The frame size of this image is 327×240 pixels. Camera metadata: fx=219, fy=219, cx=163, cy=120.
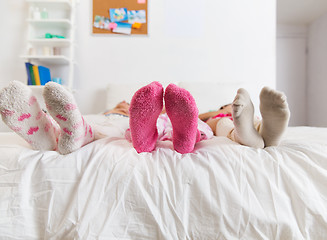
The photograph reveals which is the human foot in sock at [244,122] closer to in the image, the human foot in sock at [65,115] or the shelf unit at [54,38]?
the human foot in sock at [65,115]

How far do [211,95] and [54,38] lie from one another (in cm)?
136

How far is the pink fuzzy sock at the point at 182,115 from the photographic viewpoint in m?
0.53

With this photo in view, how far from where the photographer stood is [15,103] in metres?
0.52

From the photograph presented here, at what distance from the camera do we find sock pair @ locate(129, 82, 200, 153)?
53 centimetres

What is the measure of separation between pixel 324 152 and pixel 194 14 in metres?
1.84

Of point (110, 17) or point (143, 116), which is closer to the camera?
point (143, 116)

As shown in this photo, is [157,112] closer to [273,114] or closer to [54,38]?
[273,114]

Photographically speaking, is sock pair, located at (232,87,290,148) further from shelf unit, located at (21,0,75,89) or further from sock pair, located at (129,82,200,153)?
shelf unit, located at (21,0,75,89)

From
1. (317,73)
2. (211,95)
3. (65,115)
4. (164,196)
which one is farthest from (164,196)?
(317,73)

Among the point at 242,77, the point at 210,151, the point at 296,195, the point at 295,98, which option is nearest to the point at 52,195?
the point at 210,151

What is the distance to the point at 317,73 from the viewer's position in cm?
332

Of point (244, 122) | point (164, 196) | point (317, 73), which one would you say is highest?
point (317, 73)

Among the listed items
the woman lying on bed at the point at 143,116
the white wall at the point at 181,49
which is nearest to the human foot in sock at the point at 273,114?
the woman lying on bed at the point at 143,116

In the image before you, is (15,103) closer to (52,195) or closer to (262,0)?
(52,195)
